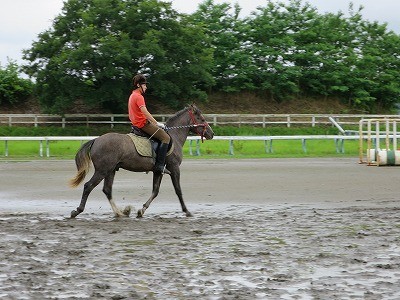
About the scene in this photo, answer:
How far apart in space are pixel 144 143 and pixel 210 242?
393 cm

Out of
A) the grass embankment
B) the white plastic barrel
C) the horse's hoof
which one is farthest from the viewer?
the grass embankment

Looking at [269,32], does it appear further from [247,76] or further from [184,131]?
[184,131]

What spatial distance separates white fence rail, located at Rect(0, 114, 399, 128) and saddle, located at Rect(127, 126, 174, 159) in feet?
100

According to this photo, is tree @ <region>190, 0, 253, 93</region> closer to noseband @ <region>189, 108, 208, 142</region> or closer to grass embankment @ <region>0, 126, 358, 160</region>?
grass embankment @ <region>0, 126, 358, 160</region>

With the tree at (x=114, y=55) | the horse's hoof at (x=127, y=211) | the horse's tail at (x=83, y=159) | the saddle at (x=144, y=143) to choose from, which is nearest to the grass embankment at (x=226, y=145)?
the tree at (x=114, y=55)

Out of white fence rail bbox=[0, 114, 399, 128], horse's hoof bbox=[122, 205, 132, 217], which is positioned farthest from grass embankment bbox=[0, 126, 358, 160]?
horse's hoof bbox=[122, 205, 132, 217]

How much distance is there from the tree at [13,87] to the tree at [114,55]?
86.4 inches

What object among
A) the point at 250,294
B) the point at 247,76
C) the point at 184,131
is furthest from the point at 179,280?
the point at 247,76

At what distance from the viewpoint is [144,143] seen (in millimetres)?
15867

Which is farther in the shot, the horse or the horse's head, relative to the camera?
the horse's head

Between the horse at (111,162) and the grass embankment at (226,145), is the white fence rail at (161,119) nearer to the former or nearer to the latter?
the grass embankment at (226,145)

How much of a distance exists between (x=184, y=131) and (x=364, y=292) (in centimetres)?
827

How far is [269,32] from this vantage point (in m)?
58.7

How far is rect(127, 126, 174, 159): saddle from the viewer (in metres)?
15.8
